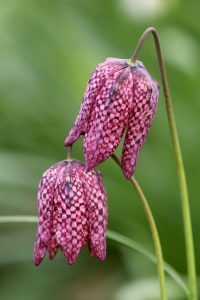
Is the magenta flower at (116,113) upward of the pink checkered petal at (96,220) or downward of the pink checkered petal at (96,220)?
upward

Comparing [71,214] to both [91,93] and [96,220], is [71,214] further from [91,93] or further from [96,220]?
[91,93]

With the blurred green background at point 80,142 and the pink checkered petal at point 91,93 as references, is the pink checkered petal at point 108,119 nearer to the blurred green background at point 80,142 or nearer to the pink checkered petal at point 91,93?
the pink checkered petal at point 91,93

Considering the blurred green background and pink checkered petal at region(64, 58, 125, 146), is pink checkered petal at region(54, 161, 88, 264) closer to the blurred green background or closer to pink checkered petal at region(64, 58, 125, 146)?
pink checkered petal at region(64, 58, 125, 146)

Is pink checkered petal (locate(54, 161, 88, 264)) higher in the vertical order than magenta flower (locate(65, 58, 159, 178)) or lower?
lower

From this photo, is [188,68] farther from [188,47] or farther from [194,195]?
[194,195]

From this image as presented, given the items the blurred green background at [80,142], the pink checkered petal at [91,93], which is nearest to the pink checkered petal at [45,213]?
the pink checkered petal at [91,93]

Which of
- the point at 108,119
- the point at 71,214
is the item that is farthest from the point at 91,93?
the point at 71,214

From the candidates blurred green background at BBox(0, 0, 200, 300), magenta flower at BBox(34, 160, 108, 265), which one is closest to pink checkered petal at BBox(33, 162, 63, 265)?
magenta flower at BBox(34, 160, 108, 265)
